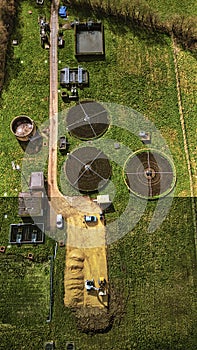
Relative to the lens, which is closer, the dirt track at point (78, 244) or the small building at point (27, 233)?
the dirt track at point (78, 244)

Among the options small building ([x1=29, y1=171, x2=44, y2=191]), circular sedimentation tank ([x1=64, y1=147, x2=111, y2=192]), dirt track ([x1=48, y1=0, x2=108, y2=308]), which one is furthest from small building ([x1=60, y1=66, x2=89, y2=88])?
small building ([x1=29, y1=171, x2=44, y2=191])

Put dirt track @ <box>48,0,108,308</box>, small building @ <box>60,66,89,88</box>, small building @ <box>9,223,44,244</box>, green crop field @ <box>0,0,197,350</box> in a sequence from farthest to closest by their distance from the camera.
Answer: small building @ <box>60,66,89,88</box> < small building @ <box>9,223,44,244</box> < dirt track @ <box>48,0,108,308</box> < green crop field @ <box>0,0,197,350</box>

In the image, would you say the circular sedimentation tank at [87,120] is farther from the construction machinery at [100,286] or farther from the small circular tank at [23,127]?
the construction machinery at [100,286]

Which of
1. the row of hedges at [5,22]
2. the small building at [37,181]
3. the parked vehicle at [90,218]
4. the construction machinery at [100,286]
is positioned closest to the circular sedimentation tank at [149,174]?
the parked vehicle at [90,218]

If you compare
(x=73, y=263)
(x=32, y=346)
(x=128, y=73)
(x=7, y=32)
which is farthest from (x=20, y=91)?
(x=32, y=346)

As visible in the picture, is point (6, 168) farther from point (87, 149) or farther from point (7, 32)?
point (7, 32)

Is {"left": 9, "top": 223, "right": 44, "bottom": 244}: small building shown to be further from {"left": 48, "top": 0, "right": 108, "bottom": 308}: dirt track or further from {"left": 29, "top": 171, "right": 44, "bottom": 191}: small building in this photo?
{"left": 29, "top": 171, "right": 44, "bottom": 191}: small building
